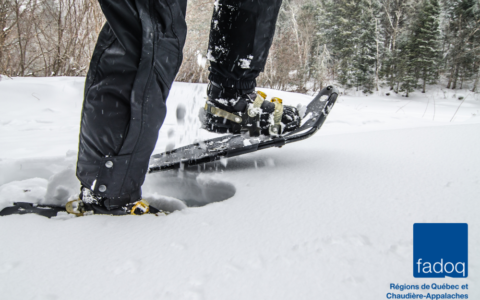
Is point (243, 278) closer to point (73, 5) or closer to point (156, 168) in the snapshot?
point (156, 168)

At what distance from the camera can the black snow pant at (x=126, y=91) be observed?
576 millimetres

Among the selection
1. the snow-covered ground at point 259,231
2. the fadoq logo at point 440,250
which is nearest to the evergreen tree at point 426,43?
the snow-covered ground at point 259,231

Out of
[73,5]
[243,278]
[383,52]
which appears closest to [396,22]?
[383,52]

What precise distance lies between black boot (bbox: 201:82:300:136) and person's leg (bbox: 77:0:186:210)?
496mm

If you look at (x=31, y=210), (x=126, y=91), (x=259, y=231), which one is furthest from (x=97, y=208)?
Answer: (x=259, y=231)

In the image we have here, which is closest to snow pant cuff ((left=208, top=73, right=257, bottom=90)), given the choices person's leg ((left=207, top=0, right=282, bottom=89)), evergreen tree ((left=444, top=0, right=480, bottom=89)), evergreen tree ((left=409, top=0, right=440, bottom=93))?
person's leg ((left=207, top=0, right=282, bottom=89))

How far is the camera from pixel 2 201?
74 cm

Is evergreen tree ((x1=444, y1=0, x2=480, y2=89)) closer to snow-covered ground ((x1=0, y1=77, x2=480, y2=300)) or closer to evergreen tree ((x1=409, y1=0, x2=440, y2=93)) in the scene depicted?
evergreen tree ((x1=409, y1=0, x2=440, y2=93))

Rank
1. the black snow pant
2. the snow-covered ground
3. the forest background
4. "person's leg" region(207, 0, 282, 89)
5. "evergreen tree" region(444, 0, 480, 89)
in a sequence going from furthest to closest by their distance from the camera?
"evergreen tree" region(444, 0, 480, 89) → the forest background → "person's leg" region(207, 0, 282, 89) → the black snow pant → the snow-covered ground

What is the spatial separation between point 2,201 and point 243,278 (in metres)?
0.76

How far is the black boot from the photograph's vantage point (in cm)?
113

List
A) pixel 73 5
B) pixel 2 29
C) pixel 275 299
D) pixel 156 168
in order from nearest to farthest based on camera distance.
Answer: pixel 275 299
pixel 156 168
pixel 2 29
pixel 73 5

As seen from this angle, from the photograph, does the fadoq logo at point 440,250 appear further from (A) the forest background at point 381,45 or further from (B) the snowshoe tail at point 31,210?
(A) the forest background at point 381,45

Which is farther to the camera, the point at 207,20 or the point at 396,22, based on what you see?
the point at 396,22
